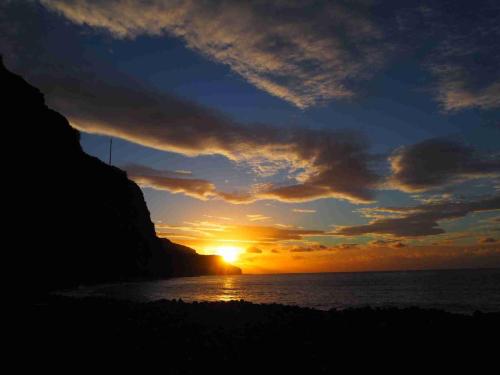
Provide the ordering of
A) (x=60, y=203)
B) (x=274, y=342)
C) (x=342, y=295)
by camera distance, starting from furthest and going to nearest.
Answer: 1. (x=342, y=295)
2. (x=60, y=203)
3. (x=274, y=342)

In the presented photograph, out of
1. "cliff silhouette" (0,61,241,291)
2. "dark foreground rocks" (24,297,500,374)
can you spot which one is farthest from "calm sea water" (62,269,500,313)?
"dark foreground rocks" (24,297,500,374)

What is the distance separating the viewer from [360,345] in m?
14.3

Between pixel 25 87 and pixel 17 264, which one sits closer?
pixel 17 264

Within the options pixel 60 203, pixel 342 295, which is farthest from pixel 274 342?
pixel 60 203

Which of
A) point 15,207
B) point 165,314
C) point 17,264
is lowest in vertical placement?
point 165,314

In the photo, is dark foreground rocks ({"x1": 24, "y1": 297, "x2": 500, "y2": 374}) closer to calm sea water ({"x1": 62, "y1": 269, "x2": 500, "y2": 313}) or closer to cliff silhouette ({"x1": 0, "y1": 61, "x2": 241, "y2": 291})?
calm sea water ({"x1": 62, "y1": 269, "x2": 500, "y2": 313})

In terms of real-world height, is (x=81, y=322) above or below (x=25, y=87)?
below

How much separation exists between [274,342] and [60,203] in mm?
55681

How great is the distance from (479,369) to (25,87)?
58.8 m

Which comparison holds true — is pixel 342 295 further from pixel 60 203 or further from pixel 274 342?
pixel 274 342

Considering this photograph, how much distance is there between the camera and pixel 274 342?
49.9 feet

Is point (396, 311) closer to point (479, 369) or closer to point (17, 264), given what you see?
point (479, 369)

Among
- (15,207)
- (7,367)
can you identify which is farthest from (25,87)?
(7,367)

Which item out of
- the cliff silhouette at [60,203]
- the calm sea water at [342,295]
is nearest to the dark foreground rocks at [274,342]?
the calm sea water at [342,295]
